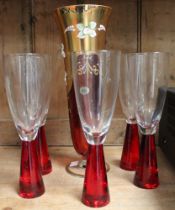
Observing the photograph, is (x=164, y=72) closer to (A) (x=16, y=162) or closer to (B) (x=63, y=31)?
(B) (x=63, y=31)

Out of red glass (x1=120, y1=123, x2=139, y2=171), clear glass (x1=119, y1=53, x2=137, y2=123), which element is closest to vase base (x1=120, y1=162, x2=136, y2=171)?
red glass (x1=120, y1=123, x2=139, y2=171)

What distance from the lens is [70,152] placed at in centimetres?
A: 83

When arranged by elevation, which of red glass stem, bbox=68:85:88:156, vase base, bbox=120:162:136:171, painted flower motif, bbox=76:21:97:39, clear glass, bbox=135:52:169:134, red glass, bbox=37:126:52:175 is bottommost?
vase base, bbox=120:162:136:171

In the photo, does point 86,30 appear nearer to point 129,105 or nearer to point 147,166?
point 129,105

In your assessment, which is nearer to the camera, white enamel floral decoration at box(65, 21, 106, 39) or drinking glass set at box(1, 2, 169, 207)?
drinking glass set at box(1, 2, 169, 207)

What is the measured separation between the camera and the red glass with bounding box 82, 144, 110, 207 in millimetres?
507

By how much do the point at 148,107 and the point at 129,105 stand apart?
0.08 meters

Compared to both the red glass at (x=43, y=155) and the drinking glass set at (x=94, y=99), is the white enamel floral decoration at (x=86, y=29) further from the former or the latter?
the red glass at (x=43, y=155)

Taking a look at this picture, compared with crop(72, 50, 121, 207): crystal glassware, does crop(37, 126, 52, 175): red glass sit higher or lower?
lower

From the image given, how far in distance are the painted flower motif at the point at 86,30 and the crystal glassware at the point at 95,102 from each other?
0.48ft

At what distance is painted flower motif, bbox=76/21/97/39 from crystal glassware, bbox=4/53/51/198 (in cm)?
Answer: 11

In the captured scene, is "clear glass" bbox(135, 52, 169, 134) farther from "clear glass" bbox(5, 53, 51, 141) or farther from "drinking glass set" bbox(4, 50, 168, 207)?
"clear glass" bbox(5, 53, 51, 141)

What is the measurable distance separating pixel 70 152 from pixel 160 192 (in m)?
0.32

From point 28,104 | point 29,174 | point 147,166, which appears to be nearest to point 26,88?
point 28,104
